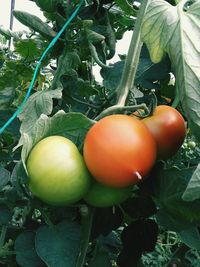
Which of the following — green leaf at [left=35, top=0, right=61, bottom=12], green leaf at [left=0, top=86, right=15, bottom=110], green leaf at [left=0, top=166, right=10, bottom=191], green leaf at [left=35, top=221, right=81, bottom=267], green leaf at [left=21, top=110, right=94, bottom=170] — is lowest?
green leaf at [left=35, top=221, right=81, bottom=267]

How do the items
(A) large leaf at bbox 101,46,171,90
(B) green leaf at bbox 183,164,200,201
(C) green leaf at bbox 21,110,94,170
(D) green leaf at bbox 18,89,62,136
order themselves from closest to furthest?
(B) green leaf at bbox 183,164,200,201 < (C) green leaf at bbox 21,110,94,170 < (D) green leaf at bbox 18,89,62,136 < (A) large leaf at bbox 101,46,171,90

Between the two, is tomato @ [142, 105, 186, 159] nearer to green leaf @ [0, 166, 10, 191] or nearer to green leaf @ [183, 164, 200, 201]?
green leaf @ [183, 164, 200, 201]

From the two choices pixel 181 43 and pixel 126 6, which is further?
pixel 126 6

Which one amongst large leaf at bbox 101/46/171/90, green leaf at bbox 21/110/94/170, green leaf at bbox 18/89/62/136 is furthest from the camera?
large leaf at bbox 101/46/171/90

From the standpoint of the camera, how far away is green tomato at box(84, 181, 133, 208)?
680 mm

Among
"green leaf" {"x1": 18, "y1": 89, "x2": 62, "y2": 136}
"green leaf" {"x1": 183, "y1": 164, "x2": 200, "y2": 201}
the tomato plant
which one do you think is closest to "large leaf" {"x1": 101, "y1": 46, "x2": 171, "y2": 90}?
the tomato plant

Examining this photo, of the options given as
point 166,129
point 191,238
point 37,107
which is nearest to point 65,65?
point 37,107

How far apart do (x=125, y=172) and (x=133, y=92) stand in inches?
8.7

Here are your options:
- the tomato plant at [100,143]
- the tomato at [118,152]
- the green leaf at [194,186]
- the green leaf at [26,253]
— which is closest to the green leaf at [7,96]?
the tomato plant at [100,143]

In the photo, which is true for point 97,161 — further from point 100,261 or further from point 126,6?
point 126,6

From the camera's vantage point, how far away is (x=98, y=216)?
2.80 ft

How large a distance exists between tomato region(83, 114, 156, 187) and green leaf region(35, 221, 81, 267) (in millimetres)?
160

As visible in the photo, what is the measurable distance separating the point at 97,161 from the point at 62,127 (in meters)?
0.09

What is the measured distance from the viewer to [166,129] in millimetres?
699
